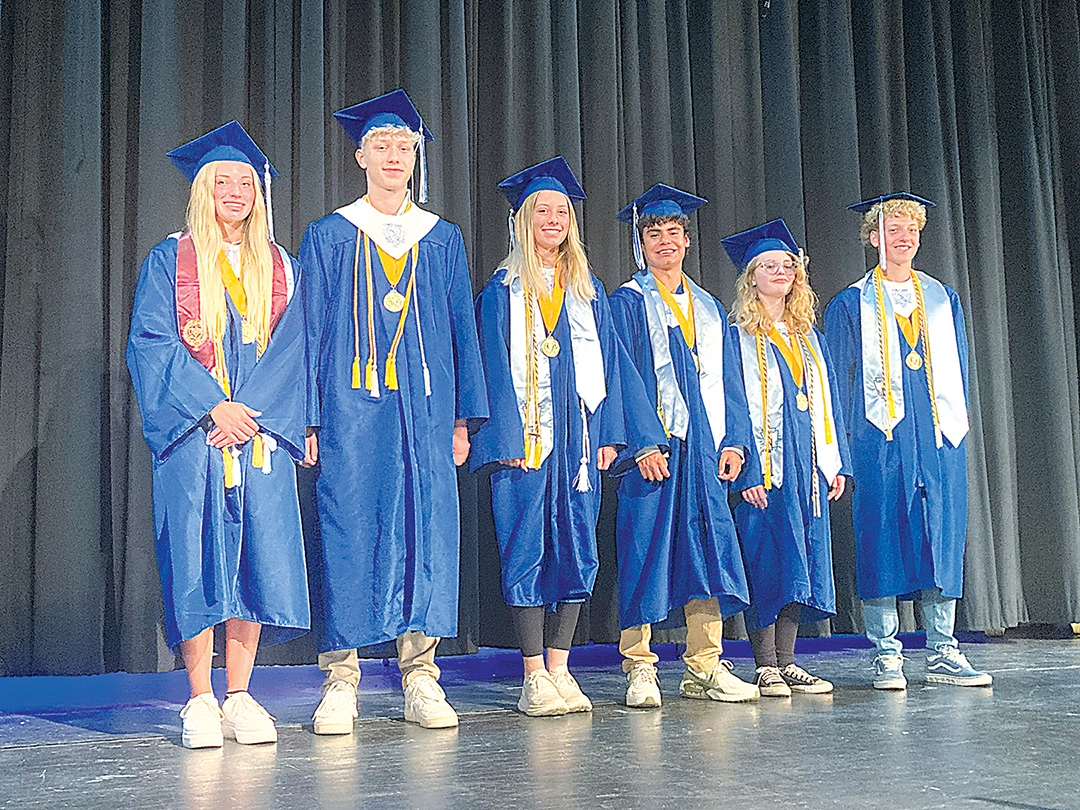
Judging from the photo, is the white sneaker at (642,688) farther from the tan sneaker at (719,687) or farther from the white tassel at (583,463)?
the white tassel at (583,463)

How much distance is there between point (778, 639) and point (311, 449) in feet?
5.88

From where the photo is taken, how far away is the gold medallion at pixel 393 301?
3.49 metres

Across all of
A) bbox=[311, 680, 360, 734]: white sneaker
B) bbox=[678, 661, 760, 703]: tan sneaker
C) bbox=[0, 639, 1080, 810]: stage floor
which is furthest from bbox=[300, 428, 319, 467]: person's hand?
bbox=[678, 661, 760, 703]: tan sneaker

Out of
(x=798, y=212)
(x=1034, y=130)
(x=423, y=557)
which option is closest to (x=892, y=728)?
(x=423, y=557)

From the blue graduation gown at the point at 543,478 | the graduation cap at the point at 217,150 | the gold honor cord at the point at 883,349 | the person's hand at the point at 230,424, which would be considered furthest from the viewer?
the gold honor cord at the point at 883,349

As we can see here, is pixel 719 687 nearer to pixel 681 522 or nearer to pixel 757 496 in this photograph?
pixel 681 522

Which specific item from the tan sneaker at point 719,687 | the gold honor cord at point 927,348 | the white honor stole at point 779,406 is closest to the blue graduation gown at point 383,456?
the tan sneaker at point 719,687

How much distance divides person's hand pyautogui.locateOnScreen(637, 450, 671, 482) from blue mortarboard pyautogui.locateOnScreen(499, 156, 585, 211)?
3.00ft

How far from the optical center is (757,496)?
4.03 meters

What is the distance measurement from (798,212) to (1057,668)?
2272 mm

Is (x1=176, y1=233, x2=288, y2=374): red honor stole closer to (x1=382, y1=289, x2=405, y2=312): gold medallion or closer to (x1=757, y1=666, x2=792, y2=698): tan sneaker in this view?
(x1=382, y1=289, x2=405, y2=312): gold medallion

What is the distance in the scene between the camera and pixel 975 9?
6.10 meters

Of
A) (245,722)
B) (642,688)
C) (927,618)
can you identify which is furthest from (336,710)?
(927,618)

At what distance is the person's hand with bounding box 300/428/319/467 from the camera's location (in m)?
3.38
